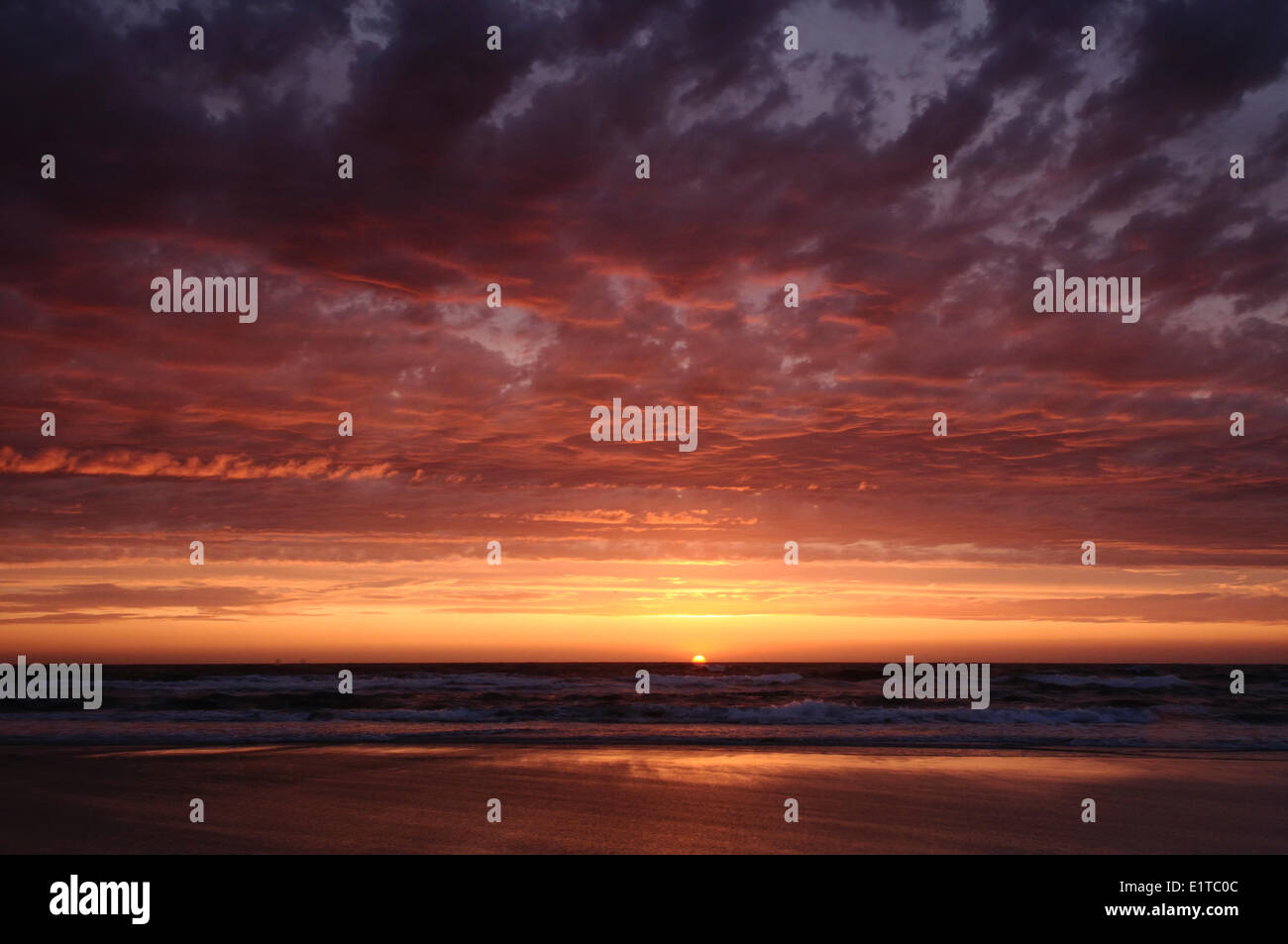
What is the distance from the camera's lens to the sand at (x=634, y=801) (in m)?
9.74

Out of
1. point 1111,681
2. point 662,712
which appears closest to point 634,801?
point 662,712

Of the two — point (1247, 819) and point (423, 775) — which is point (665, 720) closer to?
Answer: point (423, 775)

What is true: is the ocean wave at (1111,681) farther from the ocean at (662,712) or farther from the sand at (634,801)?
the sand at (634,801)

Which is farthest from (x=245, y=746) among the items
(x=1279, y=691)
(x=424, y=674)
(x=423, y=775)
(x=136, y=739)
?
(x=1279, y=691)

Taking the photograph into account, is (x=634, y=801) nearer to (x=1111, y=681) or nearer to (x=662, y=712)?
(x=662, y=712)

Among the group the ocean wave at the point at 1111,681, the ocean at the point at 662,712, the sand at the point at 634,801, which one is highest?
the sand at the point at 634,801

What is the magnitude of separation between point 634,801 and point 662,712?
63.0 feet

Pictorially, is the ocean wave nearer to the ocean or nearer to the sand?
the ocean

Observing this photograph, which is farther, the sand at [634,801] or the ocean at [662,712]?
the ocean at [662,712]

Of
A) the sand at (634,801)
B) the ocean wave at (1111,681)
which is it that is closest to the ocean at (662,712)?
the ocean wave at (1111,681)

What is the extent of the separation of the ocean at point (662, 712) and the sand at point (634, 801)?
376cm

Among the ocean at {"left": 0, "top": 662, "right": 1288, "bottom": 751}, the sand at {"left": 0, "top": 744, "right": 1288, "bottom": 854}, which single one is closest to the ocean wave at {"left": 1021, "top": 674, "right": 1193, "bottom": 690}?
the ocean at {"left": 0, "top": 662, "right": 1288, "bottom": 751}

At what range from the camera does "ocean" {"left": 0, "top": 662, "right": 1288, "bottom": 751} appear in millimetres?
21438

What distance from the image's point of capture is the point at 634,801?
12.1m
